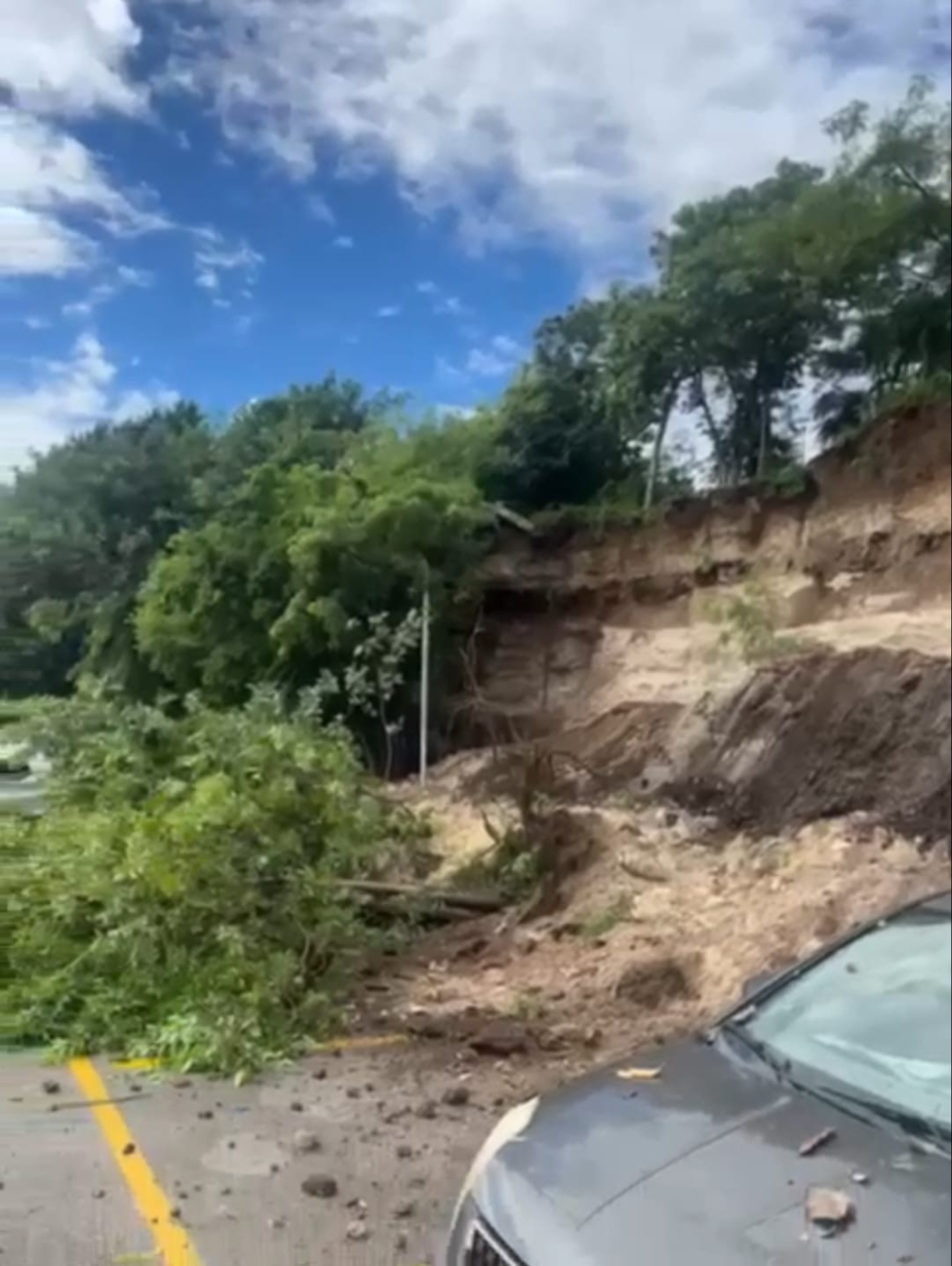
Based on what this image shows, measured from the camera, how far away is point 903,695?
2.53m

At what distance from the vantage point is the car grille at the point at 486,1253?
4.50 ft

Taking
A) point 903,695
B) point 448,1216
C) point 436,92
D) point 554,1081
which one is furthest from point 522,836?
point 436,92

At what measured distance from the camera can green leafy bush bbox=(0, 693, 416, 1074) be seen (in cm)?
208

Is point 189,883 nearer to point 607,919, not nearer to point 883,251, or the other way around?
point 607,919

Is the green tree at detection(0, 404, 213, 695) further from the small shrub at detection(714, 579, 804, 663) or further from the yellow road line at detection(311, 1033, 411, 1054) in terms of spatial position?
the small shrub at detection(714, 579, 804, 663)

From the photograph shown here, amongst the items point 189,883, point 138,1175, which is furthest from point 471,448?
point 138,1175

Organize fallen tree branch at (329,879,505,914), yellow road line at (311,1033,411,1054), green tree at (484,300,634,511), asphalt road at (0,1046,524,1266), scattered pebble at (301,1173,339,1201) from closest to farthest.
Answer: asphalt road at (0,1046,524,1266) < scattered pebble at (301,1173,339,1201) < green tree at (484,300,634,511) < yellow road line at (311,1033,411,1054) < fallen tree branch at (329,879,505,914)

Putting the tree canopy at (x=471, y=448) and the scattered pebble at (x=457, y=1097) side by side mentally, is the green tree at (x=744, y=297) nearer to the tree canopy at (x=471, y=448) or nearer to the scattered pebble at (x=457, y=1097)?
the tree canopy at (x=471, y=448)

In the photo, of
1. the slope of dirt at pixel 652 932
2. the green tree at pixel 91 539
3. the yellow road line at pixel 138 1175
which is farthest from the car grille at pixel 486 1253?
the slope of dirt at pixel 652 932

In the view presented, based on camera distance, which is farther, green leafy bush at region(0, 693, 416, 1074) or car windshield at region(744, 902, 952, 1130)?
green leafy bush at region(0, 693, 416, 1074)

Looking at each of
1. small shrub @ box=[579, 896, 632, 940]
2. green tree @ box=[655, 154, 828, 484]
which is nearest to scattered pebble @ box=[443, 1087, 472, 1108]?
small shrub @ box=[579, 896, 632, 940]

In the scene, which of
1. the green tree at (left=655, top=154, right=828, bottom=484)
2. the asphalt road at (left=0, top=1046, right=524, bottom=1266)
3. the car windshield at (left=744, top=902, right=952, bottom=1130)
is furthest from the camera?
the green tree at (left=655, top=154, right=828, bottom=484)

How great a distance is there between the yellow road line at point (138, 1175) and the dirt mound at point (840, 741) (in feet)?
4.59

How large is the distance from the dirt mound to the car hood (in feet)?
3.75
